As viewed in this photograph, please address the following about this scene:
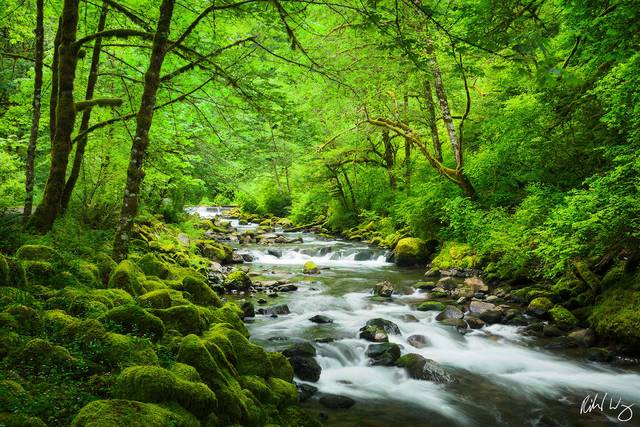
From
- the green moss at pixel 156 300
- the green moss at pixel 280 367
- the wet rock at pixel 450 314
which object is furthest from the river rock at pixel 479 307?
the green moss at pixel 156 300

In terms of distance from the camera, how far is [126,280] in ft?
21.4

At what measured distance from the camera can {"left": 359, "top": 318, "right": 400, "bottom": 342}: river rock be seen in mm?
8930

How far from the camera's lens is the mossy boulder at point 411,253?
17.2 meters

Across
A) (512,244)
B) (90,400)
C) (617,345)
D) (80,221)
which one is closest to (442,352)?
(617,345)

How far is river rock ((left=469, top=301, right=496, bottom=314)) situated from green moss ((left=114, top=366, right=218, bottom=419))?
8.38 metres

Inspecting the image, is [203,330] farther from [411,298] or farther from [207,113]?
[411,298]

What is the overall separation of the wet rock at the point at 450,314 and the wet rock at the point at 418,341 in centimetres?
139

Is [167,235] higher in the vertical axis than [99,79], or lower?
lower

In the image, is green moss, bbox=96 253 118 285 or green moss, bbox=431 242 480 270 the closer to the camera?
green moss, bbox=96 253 118 285

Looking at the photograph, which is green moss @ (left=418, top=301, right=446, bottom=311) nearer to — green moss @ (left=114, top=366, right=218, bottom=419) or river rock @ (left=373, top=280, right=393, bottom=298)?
river rock @ (left=373, top=280, right=393, bottom=298)

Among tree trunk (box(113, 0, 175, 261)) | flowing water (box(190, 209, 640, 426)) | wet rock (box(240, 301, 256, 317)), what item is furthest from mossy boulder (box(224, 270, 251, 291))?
tree trunk (box(113, 0, 175, 261))

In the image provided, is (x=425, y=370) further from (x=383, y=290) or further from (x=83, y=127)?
(x=83, y=127)

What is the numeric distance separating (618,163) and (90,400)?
1105 centimetres

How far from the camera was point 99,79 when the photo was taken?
37.3ft
